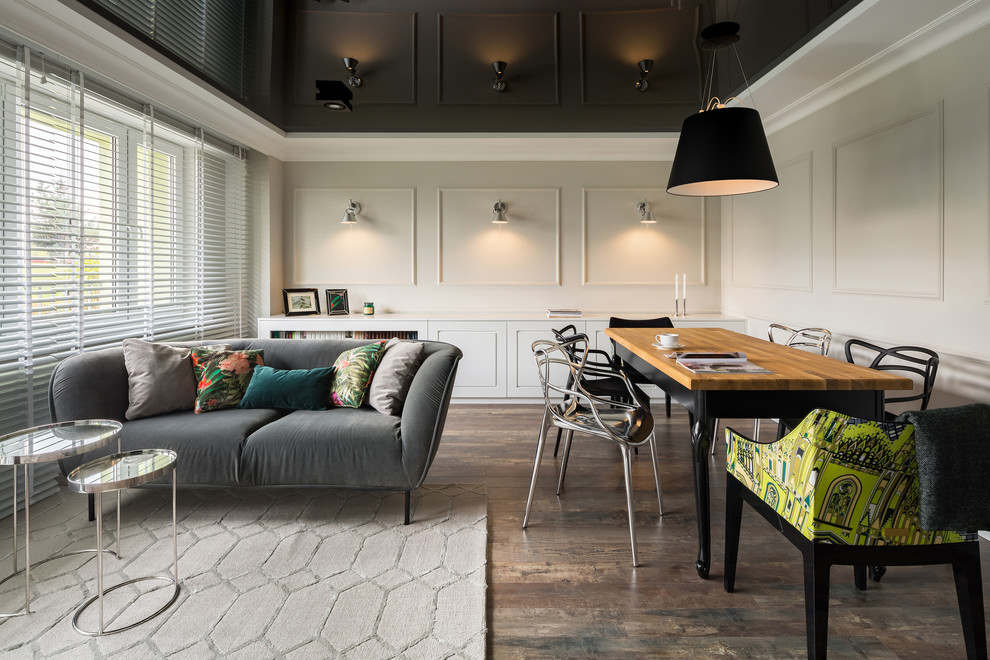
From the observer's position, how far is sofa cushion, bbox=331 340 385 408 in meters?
2.91

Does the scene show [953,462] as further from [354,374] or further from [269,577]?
[354,374]

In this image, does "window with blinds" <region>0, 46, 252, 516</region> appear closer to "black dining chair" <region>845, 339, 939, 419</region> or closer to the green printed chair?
the green printed chair

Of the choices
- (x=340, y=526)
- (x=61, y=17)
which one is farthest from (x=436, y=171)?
(x=340, y=526)

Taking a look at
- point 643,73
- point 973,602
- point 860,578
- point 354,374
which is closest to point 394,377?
point 354,374

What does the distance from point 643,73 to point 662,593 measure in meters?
4.33

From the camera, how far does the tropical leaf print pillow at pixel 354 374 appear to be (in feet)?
9.56

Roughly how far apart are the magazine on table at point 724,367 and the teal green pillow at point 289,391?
1929 mm

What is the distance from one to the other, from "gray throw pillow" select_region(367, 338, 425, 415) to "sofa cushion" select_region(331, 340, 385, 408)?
0.04 m

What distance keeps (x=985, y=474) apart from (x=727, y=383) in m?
0.72

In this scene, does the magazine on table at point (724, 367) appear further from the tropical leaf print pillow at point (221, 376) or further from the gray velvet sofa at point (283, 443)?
the tropical leaf print pillow at point (221, 376)

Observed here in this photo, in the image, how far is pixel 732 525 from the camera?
6.19ft

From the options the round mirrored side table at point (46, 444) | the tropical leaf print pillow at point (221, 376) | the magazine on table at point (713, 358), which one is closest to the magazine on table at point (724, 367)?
the magazine on table at point (713, 358)

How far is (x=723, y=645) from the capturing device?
5.43 feet

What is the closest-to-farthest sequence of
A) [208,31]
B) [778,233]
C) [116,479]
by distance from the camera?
[116,479]
[208,31]
[778,233]
